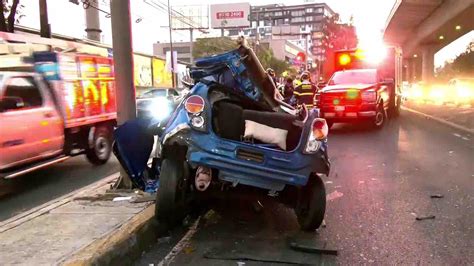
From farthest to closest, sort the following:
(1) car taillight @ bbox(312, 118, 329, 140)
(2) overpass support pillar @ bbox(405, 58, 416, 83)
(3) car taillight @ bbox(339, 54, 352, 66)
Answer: (2) overpass support pillar @ bbox(405, 58, 416, 83) → (3) car taillight @ bbox(339, 54, 352, 66) → (1) car taillight @ bbox(312, 118, 329, 140)

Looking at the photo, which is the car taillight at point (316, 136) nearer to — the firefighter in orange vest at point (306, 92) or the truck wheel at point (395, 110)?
the firefighter in orange vest at point (306, 92)

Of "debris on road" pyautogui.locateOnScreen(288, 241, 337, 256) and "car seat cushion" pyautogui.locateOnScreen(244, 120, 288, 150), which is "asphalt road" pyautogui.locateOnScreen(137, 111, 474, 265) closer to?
"debris on road" pyautogui.locateOnScreen(288, 241, 337, 256)

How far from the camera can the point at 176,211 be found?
5.63 meters

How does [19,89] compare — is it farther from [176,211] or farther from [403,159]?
[403,159]

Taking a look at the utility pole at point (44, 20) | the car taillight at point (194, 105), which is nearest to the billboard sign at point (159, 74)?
the utility pole at point (44, 20)

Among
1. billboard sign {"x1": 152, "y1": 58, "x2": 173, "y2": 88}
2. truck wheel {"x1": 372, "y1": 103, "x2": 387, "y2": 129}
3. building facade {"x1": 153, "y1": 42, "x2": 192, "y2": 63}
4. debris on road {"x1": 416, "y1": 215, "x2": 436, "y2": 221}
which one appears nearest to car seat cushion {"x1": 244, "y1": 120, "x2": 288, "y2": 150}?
debris on road {"x1": 416, "y1": 215, "x2": 436, "y2": 221}

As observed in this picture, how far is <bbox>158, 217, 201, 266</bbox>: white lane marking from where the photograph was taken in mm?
4929

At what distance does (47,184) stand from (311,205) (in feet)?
17.9

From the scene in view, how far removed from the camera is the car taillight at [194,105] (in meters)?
5.64

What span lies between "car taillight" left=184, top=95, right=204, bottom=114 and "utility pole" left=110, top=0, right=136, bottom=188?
5.91 feet

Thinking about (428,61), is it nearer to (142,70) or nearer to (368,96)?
(142,70)

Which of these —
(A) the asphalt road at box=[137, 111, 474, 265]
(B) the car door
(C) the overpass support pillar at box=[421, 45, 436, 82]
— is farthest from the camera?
(C) the overpass support pillar at box=[421, 45, 436, 82]

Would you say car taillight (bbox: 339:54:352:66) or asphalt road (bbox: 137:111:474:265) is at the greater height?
car taillight (bbox: 339:54:352:66)

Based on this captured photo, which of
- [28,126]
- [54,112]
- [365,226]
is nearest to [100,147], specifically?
[54,112]
